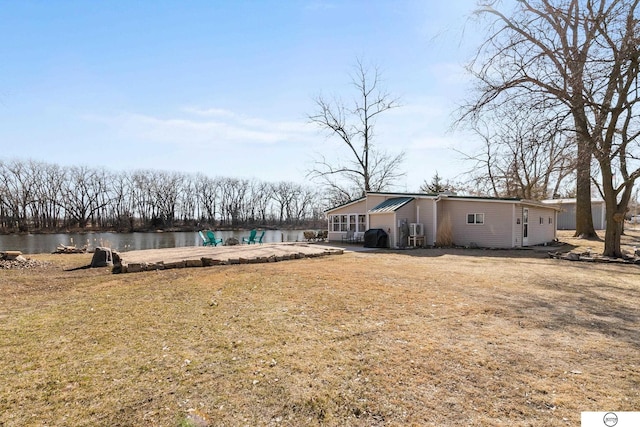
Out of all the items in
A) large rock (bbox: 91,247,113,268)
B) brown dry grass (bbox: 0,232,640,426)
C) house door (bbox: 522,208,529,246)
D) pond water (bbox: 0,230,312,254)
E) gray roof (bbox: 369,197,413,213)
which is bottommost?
pond water (bbox: 0,230,312,254)

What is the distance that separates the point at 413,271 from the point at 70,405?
7261 millimetres

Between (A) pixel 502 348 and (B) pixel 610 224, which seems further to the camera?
(B) pixel 610 224

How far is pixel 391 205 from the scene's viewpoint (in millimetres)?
17047

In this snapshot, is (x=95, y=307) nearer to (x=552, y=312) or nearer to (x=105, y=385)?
(x=105, y=385)

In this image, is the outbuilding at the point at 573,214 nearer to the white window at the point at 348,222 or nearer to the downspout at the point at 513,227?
the downspout at the point at 513,227

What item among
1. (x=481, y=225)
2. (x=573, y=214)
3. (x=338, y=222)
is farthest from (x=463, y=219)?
(x=573, y=214)

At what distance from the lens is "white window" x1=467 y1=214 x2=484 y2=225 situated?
623 inches

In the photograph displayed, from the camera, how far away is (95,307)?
16.6 ft

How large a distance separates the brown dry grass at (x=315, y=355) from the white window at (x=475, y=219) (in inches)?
377

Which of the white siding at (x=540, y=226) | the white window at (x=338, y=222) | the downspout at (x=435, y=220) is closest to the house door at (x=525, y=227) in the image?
the white siding at (x=540, y=226)

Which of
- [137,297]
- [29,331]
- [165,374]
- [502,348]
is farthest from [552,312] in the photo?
[29,331]

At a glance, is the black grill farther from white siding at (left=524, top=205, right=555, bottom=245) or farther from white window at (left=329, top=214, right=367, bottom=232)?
white siding at (left=524, top=205, right=555, bottom=245)

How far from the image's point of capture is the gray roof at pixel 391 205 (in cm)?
1645

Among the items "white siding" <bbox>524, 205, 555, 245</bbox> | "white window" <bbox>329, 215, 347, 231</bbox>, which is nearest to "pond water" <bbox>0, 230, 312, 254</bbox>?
"white window" <bbox>329, 215, 347, 231</bbox>
